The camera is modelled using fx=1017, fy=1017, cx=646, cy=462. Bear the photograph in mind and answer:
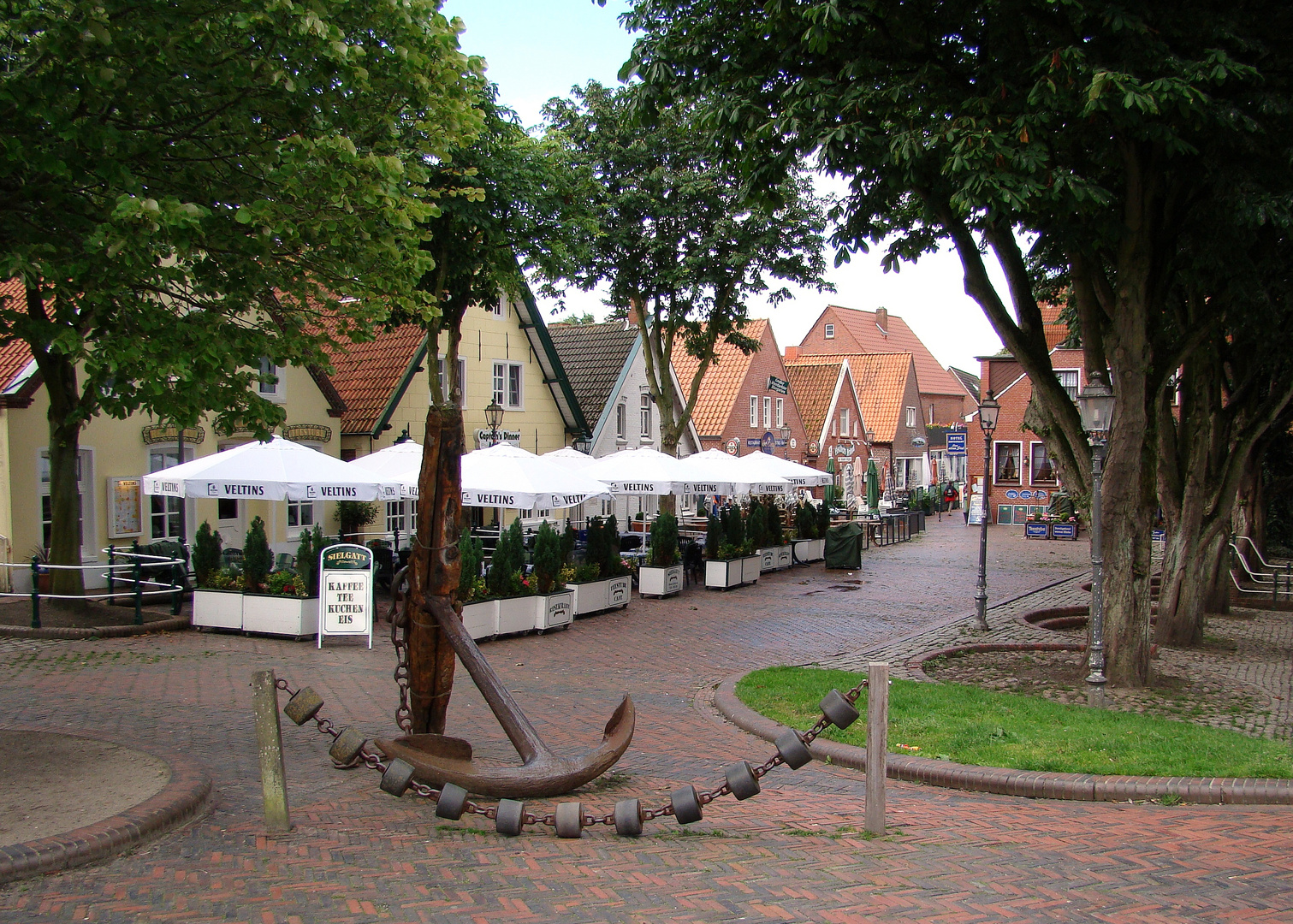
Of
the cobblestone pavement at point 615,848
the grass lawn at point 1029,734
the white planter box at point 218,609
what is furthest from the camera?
the white planter box at point 218,609

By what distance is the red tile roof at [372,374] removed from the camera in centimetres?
2367

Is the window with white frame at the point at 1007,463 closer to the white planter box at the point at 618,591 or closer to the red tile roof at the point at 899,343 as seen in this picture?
the red tile roof at the point at 899,343

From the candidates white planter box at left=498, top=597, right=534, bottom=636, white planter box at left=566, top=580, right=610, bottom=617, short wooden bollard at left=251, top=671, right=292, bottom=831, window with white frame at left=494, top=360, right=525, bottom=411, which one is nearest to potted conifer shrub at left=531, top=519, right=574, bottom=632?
white planter box at left=498, top=597, right=534, bottom=636

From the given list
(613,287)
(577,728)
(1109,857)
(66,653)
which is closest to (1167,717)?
(1109,857)

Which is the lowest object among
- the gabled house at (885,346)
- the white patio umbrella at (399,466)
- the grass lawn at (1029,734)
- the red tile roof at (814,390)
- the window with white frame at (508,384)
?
the grass lawn at (1029,734)

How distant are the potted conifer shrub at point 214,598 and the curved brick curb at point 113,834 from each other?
7.50m

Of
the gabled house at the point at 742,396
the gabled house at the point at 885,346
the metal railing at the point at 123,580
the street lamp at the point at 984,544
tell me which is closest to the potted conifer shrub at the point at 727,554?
the street lamp at the point at 984,544

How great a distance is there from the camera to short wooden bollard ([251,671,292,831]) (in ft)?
18.3

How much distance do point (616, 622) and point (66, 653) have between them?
7.34 meters

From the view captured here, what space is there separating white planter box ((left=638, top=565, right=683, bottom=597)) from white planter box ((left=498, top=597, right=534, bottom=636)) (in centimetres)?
457

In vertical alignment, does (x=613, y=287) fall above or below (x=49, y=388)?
above

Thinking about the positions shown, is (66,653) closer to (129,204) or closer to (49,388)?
(49,388)

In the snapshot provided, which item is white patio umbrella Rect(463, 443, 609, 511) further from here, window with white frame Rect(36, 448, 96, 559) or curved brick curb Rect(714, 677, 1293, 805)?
curved brick curb Rect(714, 677, 1293, 805)

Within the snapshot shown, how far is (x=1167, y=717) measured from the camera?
32.2 ft
